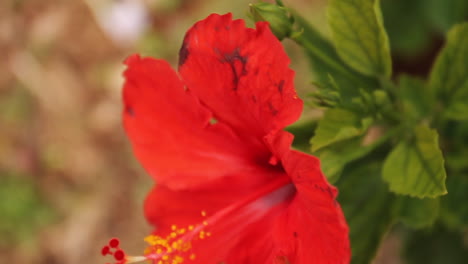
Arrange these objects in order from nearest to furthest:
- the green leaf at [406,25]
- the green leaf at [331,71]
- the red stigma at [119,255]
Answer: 1. the red stigma at [119,255]
2. the green leaf at [331,71]
3. the green leaf at [406,25]

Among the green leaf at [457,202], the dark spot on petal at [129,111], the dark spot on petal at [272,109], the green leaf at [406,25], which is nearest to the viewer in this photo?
the dark spot on petal at [272,109]

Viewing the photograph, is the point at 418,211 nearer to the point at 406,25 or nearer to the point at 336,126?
the point at 336,126

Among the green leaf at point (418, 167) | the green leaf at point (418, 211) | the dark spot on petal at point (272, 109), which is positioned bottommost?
the green leaf at point (418, 211)

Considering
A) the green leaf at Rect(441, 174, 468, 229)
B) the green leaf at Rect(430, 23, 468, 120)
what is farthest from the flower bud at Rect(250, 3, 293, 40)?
the green leaf at Rect(441, 174, 468, 229)

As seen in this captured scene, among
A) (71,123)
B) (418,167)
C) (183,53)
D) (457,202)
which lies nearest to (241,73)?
(183,53)

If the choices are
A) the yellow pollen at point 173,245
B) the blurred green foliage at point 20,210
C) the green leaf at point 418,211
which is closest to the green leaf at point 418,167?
the green leaf at point 418,211

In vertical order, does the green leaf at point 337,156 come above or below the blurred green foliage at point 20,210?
below

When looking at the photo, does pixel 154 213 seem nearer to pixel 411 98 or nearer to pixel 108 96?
pixel 411 98

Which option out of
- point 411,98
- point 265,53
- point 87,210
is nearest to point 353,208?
point 411,98

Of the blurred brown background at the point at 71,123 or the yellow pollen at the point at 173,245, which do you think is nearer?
the yellow pollen at the point at 173,245

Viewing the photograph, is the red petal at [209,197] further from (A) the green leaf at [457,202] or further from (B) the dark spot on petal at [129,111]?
(A) the green leaf at [457,202]
